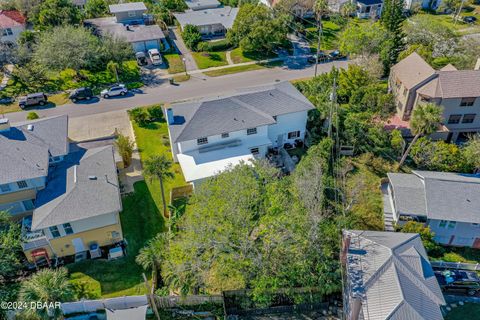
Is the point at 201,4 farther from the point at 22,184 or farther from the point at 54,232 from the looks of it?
the point at 54,232

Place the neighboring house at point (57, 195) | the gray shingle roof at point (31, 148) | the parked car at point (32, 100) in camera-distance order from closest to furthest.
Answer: the neighboring house at point (57, 195) → the gray shingle roof at point (31, 148) → the parked car at point (32, 100)

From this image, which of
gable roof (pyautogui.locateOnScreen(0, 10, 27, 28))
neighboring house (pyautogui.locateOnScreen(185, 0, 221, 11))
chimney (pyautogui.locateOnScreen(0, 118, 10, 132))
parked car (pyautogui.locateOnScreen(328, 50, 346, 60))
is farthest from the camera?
neighboring house (pyautogui.locateOnScreen(185, 0, 221, 11))

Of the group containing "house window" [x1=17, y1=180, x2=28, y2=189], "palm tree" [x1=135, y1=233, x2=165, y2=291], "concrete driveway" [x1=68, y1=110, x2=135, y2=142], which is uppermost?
"house window" [x1=17, y1=180, x2=28, y2=189]

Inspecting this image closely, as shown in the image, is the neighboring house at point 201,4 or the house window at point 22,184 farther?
the neighboring house at point 201,4

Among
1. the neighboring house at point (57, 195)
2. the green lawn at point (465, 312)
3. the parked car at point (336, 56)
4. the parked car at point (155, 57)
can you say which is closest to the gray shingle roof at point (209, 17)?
the parked car at point (155, 57)

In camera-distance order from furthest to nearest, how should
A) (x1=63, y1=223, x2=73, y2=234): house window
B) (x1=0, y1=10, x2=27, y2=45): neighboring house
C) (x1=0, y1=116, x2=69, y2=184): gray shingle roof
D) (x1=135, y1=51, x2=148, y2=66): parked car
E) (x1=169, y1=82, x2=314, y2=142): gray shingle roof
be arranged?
(x1=0, y1=10, x2=27, y2=45): neighboring house
(x1=135, y1=51, x2=148, y2=66): parked car
(x1=169, y1=82, x2=314, y2=142): gray shingle roof
(x1=0, y1=116, x2=69, y2=184): gray shingle roof
(x1=63, y1=223, x2=73, y2=234): house window

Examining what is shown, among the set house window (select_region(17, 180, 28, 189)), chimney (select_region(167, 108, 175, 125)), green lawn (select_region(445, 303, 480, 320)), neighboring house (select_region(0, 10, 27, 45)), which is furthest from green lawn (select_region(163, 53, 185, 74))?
green lawn (select_region(445, 303, 480, 320))

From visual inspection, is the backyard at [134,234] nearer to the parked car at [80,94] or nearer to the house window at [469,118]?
the parked car at [80,94]

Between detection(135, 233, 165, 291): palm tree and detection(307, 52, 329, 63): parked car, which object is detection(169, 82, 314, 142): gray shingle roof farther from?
detection(307, 52, 329, 63): parked car
